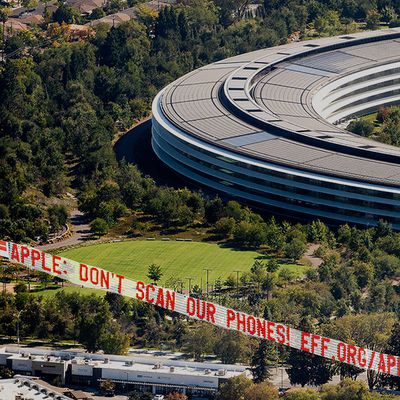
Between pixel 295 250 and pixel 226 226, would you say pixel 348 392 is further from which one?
pixel 226 226

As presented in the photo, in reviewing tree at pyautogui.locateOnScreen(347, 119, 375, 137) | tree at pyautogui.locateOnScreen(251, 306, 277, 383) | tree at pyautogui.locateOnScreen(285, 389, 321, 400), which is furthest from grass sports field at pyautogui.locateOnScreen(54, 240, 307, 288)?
tree at pyautogui.locateOnScreen(347, 119, 375, 137)

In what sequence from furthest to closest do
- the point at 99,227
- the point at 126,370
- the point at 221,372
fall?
1. the point at 99,227
2. the point at 126,370
3. the point at 221,372

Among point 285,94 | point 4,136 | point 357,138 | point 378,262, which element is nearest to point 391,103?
point 285,94

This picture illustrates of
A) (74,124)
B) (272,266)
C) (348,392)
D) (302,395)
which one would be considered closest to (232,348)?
(302,395)

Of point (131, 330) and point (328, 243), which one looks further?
point (328, 243)

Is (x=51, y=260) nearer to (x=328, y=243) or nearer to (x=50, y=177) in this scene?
(x=328, y=243)

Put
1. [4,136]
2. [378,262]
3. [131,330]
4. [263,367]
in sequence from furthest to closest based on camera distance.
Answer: [4,136], [378,262], [131,330], [263,367]

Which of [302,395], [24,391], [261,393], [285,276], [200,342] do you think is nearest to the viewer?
[302,395]
